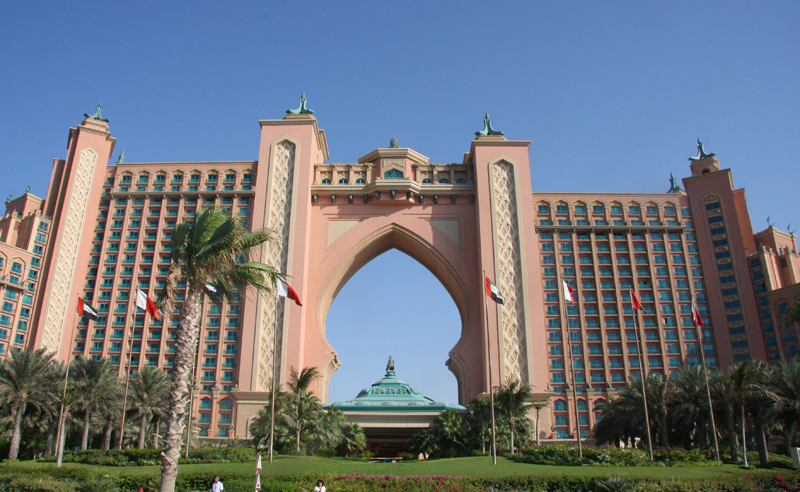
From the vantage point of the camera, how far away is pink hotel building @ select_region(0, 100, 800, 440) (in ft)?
174

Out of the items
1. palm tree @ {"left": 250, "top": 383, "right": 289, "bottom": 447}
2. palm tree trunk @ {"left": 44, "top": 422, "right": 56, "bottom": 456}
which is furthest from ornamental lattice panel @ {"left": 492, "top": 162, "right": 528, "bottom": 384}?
palm tree trunk @ {"left": 44, "top": 422, "right": 56, "bottom": 456}

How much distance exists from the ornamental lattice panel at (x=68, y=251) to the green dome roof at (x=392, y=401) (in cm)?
2534

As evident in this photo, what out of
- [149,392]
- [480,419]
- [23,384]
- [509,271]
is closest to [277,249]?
[149,392]

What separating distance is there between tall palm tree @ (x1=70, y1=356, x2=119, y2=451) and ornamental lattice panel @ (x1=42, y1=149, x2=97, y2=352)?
1242 cm

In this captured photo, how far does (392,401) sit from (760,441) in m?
24.6

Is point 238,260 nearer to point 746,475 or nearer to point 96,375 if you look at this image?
point 746,475

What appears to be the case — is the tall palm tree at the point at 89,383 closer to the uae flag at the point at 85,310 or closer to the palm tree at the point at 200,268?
the uae flag at the point at 85,310

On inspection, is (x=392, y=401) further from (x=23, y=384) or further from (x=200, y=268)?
(x=200, y=268)

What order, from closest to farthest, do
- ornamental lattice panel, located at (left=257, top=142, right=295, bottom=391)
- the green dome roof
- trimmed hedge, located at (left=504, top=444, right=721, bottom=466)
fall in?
trimmed hedge, located at (left=504, top=444, right=721, bottom=466)
the green dome roof
ornamental lattice panel, located at (left=257, top=142, right=295, bottom=391)

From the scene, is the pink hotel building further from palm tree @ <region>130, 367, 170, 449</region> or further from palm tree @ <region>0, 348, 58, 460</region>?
palm tree @ <region>0, 348, 58, 460</region>

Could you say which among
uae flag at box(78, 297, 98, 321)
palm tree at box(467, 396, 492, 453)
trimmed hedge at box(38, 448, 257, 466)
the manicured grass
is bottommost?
the manicured grass

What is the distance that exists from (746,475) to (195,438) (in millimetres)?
36818

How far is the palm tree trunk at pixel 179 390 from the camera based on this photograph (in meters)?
19.0

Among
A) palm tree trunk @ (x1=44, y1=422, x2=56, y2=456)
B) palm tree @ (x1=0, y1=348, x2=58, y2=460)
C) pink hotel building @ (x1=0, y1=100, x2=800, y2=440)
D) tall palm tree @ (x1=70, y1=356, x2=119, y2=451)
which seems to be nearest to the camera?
palm tree @ (x1=0, y1=348, x2=58, y2=460)
